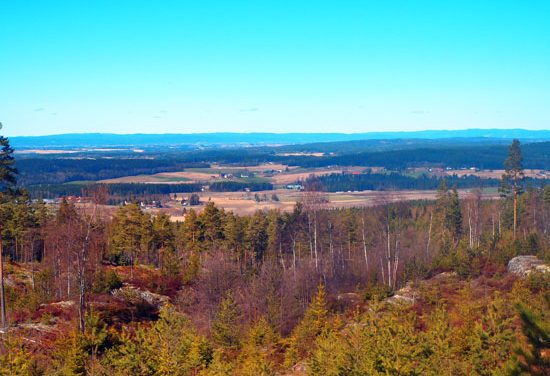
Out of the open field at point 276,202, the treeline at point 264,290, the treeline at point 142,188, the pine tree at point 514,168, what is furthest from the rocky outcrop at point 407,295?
the treeline at point 142,188

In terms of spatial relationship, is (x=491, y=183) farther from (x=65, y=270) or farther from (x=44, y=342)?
(x=44, y=342)

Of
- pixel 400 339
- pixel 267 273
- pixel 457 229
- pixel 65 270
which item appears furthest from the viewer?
pixel 457 229

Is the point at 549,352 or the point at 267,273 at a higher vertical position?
the point at 549,352

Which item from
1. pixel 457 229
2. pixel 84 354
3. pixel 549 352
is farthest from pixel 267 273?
pixel 457 229

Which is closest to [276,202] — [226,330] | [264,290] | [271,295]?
[264,290]

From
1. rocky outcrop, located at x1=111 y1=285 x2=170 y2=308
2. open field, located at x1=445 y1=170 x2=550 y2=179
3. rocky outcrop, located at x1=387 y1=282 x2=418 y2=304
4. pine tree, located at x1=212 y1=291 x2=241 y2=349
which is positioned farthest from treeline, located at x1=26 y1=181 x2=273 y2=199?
pine tree, located at x1=212 y1=291 x2=241 y2=349

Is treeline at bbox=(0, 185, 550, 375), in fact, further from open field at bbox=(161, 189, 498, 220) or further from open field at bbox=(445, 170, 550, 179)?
open field at bbox=(445, 170, 550, 179)

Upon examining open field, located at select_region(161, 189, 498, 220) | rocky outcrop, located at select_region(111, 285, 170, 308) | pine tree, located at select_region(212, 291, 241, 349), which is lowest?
open field, located at select_region(161, 189, 498, 220)
